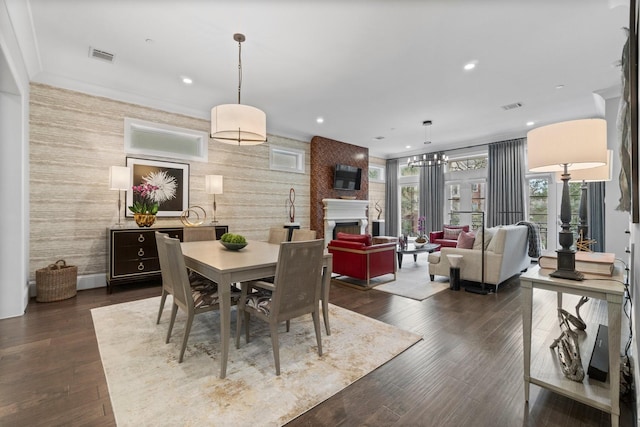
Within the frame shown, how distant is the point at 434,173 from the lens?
8094mm

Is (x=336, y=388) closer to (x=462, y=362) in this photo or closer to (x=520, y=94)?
(x=462, y=362)

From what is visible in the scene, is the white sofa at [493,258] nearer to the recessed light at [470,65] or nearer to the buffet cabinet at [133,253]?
the recessed light at [470,65]

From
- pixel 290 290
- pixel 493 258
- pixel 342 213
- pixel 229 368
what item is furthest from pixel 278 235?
pixel 342 213

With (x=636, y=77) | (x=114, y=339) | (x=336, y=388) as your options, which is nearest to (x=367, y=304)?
(x=336, y=388)

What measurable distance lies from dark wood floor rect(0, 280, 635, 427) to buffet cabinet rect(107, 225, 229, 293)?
831 millimetres

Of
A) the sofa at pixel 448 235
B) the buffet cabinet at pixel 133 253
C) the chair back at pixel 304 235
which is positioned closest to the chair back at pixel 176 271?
the buffet cabinet at pixel 133 253

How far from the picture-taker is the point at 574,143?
1.53 meters

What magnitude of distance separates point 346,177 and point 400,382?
5.86m

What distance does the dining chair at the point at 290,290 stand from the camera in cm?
200

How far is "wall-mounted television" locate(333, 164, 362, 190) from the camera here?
23.6 feet

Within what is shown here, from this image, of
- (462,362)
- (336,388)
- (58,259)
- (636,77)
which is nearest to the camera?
(636,77)

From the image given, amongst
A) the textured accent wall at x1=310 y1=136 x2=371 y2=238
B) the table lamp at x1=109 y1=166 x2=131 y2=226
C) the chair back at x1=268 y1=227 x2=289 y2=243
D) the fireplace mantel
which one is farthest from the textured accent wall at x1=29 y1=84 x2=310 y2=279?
the fireplace mantel

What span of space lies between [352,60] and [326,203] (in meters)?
3.88

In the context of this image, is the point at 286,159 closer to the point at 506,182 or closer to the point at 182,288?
the point at 182,288
